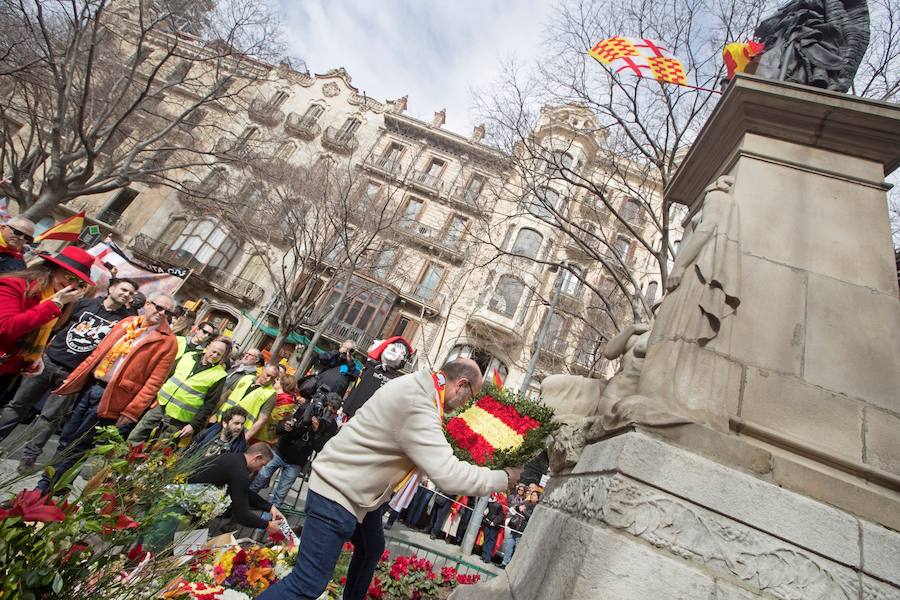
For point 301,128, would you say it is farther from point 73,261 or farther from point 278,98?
point 73,261

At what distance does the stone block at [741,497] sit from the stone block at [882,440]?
515 millimetres

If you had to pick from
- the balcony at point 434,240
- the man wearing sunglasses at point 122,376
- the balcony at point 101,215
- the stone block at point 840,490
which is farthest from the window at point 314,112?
the stone block at point 840,490

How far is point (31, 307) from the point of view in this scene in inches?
150

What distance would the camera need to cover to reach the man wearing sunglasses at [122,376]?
478 cm

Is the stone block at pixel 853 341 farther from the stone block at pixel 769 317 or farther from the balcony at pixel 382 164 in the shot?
the balcony at pixel 382 164

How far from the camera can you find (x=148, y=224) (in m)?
27.8

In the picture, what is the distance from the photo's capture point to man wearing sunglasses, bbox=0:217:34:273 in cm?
441

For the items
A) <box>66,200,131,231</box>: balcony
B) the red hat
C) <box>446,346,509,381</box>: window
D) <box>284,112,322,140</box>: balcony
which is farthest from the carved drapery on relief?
<box>66,200,131,231</box>: balcony

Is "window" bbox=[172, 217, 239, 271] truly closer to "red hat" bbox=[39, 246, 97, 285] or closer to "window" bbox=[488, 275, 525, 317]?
"window" bbox=[488, 275, 525, 317]

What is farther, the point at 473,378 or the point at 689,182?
the point at 689,182

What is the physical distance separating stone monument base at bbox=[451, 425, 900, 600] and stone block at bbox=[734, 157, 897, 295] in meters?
1.50

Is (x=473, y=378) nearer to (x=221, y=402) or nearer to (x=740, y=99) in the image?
(x=740, y=99)

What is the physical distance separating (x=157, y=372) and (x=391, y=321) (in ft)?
72.0

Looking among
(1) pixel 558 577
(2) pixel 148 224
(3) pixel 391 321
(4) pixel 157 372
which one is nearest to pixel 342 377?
(4) pixel 157 372
